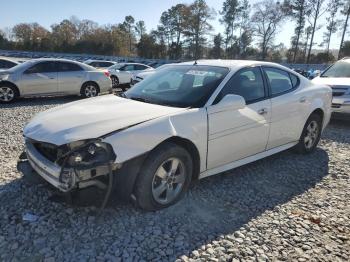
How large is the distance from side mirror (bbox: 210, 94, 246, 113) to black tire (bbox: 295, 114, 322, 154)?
79.6 inches

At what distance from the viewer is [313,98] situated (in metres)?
5.50

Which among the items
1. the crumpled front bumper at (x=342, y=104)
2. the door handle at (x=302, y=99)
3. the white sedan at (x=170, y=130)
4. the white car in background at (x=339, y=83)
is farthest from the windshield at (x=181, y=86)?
the crumpled front bumper at (x=342, y=104)

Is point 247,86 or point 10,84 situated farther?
point 10,84

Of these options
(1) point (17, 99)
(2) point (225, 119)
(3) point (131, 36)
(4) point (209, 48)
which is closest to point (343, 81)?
(2) point (225, 119)

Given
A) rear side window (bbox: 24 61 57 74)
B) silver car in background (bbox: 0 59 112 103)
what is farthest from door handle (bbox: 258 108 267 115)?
rear side window (bbox: 24 61 57 74)

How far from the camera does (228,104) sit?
154 inches

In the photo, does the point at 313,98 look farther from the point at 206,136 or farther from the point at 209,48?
the point at 209,48

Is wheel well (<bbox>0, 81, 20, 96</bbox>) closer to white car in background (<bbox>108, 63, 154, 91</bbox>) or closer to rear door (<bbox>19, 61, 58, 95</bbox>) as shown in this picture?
rear door (<bbox>19, 61, 58, 95</bbox>)

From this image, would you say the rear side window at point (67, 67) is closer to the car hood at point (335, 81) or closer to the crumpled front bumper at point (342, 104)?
the car hood at point (335, 81)

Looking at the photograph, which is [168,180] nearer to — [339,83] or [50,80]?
[339,83]

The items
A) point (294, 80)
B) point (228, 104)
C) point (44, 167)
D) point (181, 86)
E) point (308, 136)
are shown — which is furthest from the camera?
point (308, 136)

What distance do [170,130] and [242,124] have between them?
1135 millimetres

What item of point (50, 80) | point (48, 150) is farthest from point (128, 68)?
point (48, 150)

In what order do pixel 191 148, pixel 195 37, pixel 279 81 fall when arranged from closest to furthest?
1. pixel 191 148
2. pixel 279 81
3. pixel 195 37
